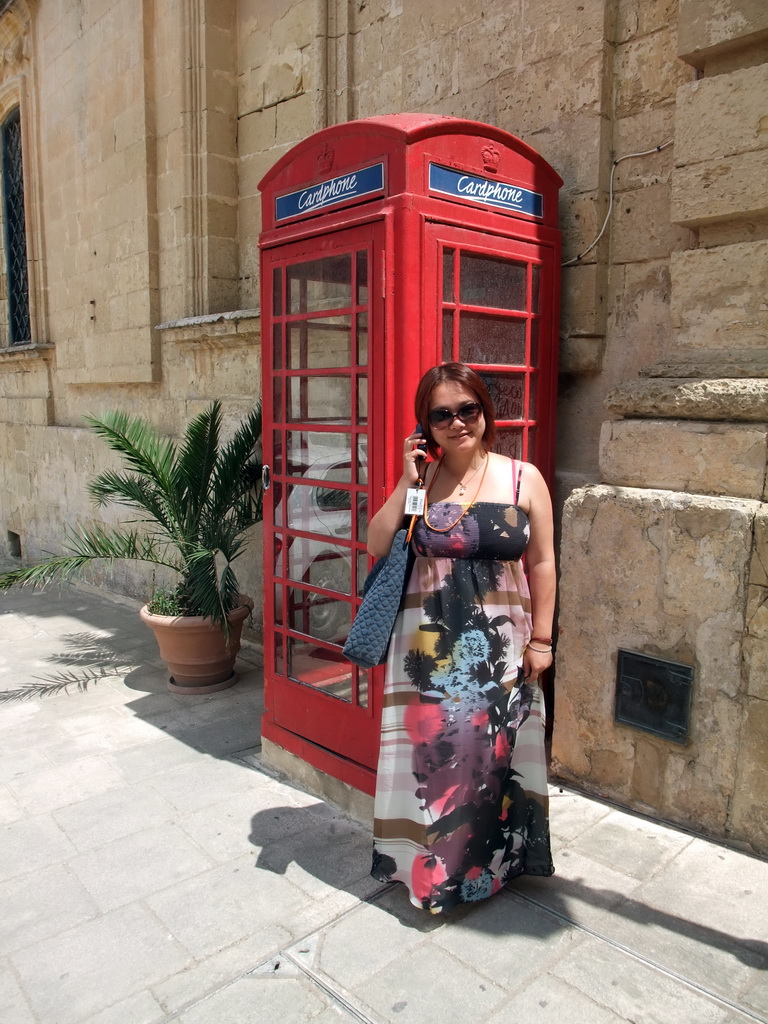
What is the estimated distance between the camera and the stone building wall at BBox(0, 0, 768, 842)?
3035mm

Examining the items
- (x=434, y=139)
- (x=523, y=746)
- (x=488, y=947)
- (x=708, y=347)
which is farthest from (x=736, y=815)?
(x=434, y=139)

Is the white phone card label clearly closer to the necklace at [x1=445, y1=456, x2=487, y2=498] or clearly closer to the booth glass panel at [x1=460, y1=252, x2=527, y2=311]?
the necklace at [x1=445, y1=456, x2=487, y2=498]

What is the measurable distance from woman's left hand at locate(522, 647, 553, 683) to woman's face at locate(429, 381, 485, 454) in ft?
2.45

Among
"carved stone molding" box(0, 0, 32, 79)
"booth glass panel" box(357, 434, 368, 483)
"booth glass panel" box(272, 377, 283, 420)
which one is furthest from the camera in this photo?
"carved stone molding" box(0, 0, 32, 79)

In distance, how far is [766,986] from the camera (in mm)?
2365

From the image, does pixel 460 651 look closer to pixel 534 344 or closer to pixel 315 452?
pixel 315 452

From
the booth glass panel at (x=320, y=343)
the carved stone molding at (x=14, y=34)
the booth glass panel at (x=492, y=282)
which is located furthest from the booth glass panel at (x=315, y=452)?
the carved stone molding at (x=14, y=34)

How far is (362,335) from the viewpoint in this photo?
10.6ft

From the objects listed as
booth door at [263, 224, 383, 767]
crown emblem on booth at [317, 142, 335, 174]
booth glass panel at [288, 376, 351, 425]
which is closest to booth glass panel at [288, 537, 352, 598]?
booth door at [263, 224, 383, 767]

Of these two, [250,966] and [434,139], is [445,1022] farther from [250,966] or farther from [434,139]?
[434,139]

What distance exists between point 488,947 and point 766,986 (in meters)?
0.82

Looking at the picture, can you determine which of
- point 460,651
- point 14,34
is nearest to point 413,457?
point 460,651

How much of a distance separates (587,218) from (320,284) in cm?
128

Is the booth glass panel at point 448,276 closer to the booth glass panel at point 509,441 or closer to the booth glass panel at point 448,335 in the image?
the booth glass panel at point 448,335
